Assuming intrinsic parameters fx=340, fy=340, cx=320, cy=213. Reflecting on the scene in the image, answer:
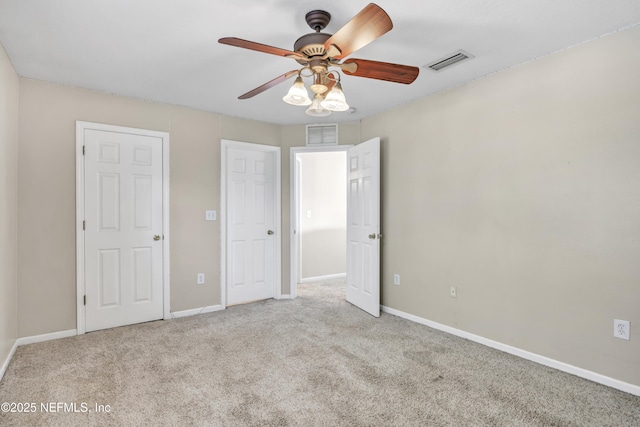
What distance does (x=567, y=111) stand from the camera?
2406 mm

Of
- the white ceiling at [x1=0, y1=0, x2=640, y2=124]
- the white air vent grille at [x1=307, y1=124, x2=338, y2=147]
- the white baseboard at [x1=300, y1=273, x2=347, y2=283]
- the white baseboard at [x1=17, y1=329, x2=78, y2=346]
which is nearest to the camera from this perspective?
the white ceiling at [x1=0, y1=0, x2=640, y2=124]

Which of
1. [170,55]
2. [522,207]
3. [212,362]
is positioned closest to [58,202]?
[170,55]

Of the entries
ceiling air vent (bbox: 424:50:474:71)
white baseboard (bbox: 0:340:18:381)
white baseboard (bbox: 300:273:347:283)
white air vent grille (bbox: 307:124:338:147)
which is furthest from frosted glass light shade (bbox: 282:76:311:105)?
white baseboard (bbox: 300:273:347:283)

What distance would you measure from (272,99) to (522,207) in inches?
97.5

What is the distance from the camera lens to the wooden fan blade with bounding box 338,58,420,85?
189 cm

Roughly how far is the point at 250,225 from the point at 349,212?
49.1 inches

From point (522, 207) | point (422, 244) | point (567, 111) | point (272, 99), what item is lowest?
point (422, 244)

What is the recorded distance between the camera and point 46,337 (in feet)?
9.73

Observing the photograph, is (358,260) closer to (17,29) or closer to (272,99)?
(272,99)

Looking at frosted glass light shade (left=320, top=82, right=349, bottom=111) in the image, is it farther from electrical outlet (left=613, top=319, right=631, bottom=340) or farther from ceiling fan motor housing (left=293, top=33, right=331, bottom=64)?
electrical outlet (left=613, top=319, right=631, bottom=340)

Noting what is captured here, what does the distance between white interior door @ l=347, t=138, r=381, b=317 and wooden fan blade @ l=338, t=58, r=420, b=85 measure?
1651mm

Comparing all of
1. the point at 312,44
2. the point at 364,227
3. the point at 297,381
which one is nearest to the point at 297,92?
the point at 312,44

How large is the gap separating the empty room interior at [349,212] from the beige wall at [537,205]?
0.01m

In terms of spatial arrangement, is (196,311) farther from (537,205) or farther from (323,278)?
(537,205)
